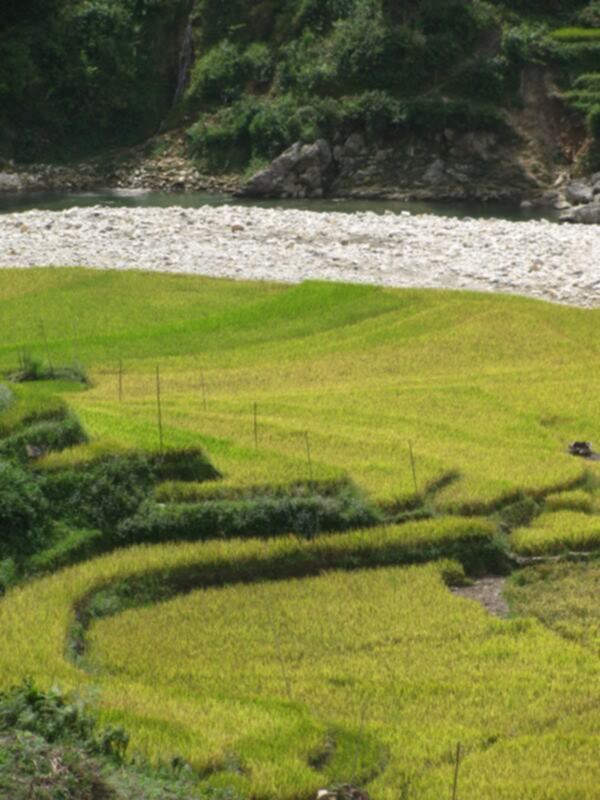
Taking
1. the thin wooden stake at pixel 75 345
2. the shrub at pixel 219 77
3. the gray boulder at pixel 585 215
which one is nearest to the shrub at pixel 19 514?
the thin wooden stake at pixel 75 345

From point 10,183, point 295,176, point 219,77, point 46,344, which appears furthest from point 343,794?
point 219,77

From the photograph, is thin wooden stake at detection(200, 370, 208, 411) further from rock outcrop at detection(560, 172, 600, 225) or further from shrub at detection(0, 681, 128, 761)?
rock outcrop at detection(560, 172, 600, 225)

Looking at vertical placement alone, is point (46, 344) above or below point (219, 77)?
below

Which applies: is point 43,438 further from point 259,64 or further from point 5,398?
point 259,64

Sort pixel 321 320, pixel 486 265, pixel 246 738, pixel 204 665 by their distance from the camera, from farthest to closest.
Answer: pixel 486 265 < pixel 321 320 < pixel 204 665 < pixel 246 738

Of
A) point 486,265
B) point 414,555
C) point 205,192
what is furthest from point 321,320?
point 205,192

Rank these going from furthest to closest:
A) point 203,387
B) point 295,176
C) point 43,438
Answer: point 295,176, point 203,387, point 43,438

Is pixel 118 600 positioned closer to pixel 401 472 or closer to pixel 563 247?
pixel 401 472

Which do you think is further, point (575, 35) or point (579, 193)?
point (575, 35)
